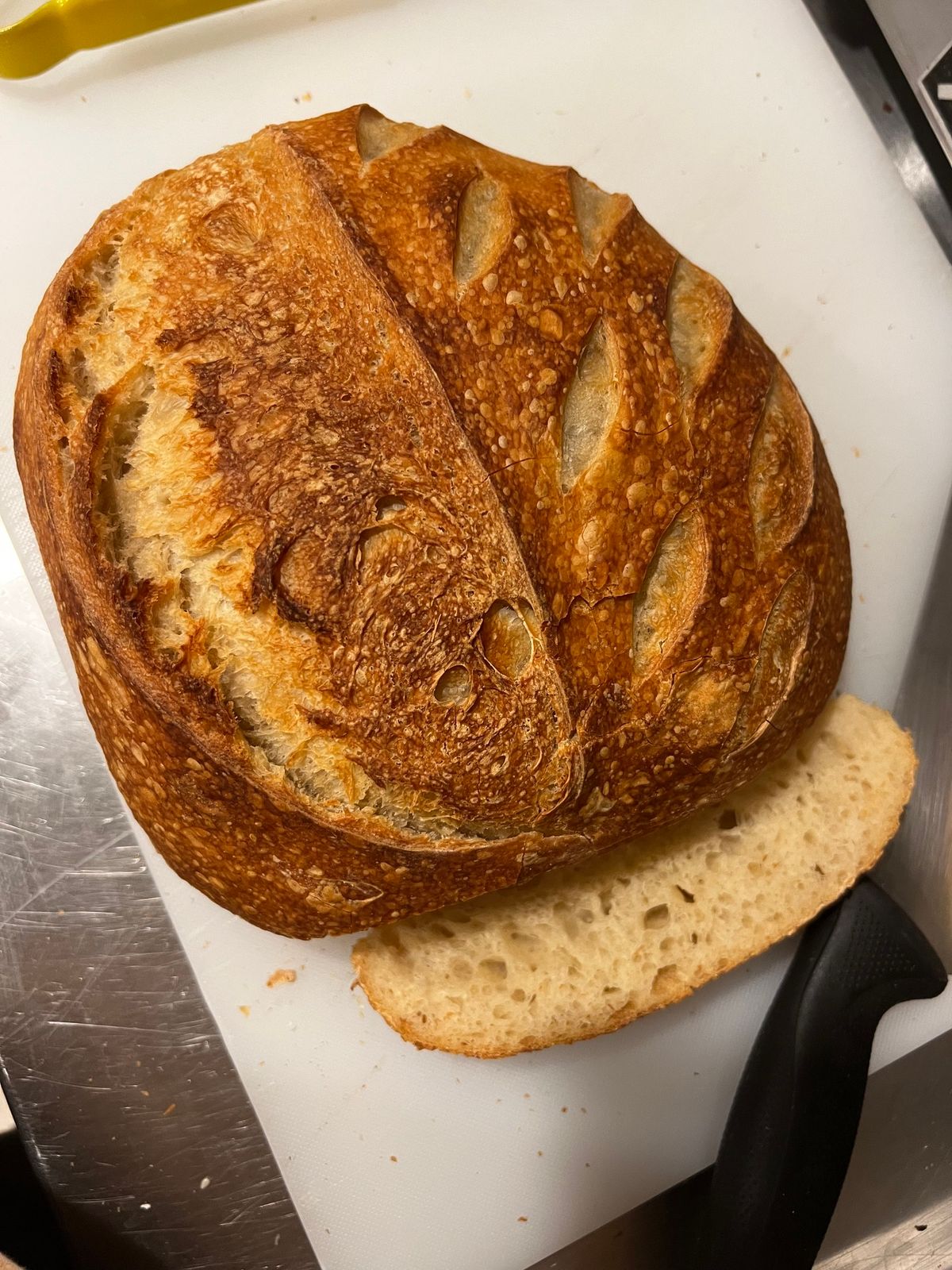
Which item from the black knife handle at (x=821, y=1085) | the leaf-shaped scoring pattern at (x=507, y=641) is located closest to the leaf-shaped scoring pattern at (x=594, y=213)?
the leaf-shaped scoring pattern at (x=507, y=641)

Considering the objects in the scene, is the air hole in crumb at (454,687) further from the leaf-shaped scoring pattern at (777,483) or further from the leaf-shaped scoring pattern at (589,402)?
the leaf-shaped scoring pattern at (777,483)

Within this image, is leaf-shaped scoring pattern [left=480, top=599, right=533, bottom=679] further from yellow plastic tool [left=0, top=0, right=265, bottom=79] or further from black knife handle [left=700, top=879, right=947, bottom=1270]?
yellow plastic tool [left=0, top=0, right=265, bottom=79]

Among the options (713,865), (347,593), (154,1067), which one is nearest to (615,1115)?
(713,865)

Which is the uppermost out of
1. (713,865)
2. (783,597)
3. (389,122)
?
(389,122)

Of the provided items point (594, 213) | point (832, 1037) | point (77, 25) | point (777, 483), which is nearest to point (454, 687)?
point (777, 483)

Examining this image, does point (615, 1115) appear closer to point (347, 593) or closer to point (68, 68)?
point (347, 593)

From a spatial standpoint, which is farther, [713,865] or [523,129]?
[523,129]

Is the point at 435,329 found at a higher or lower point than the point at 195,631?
higher
